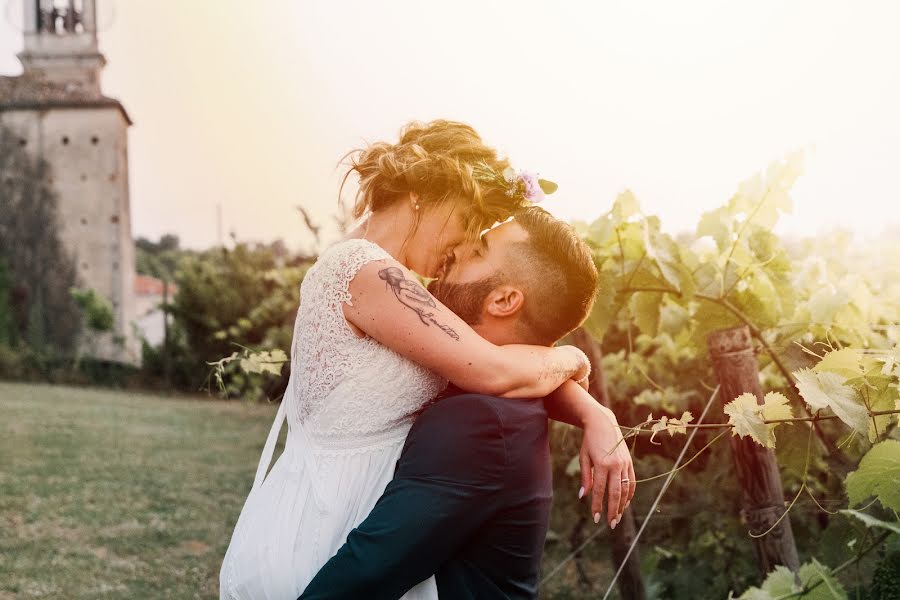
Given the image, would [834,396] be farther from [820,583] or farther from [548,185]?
[548,185]

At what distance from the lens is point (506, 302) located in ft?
6.38

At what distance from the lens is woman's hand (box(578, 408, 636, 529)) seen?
5.96 feet

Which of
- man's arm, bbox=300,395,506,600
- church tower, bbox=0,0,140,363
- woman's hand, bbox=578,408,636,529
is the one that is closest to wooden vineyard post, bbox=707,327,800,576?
woman's hand, bbox=578,408,636,529

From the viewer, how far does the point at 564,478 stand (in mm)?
4539

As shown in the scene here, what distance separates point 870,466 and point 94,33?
119 feet

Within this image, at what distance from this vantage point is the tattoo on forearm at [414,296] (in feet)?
5.97

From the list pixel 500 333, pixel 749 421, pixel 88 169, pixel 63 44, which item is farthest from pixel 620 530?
pixel 63 44

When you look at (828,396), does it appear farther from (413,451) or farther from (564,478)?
(564,478)

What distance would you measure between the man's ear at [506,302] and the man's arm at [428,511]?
0.97ft

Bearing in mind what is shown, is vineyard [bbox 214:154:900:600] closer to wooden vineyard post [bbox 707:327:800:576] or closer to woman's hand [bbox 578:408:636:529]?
wooden vineyard post [bbox 707:327:800:576]

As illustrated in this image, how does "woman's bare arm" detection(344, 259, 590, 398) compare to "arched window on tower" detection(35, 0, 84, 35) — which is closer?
"woman's bare arm" detection(344, 259, 590, 398)

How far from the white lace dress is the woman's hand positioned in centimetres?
37

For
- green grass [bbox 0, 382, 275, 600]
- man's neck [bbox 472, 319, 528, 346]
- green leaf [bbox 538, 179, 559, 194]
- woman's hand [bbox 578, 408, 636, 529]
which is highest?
green leaf [bbox 538, 179, 559, 194]

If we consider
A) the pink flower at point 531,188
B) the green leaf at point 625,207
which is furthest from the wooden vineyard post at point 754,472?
the pink flower at point 531,188
